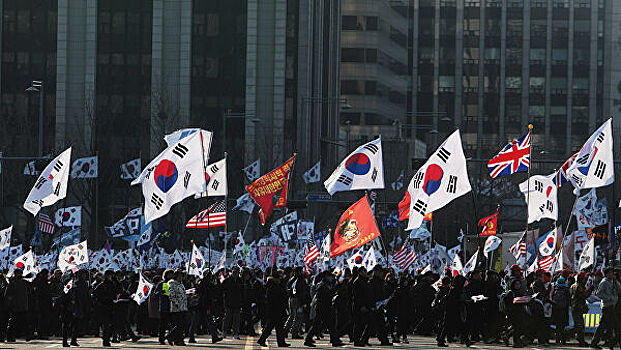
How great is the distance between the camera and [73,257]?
94.8 ft

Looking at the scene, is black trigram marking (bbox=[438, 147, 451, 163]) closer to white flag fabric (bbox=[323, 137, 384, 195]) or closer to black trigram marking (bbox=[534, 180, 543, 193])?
white flag fabric (bbox=[323, 137, 384, 195])

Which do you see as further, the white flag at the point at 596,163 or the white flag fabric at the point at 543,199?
the white flag fabric at the point at 543,199

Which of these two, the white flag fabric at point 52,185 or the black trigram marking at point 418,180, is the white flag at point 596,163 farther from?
the white flag fabric at point 52,185

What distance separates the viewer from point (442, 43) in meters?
143

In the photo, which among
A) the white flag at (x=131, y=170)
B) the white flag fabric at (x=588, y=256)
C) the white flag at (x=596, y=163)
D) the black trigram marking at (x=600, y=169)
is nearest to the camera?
the white flag at (x=596, y=163)

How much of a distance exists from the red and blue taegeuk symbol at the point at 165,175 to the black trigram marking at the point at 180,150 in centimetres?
29

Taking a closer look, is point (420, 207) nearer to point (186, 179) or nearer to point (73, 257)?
point (186, 179)

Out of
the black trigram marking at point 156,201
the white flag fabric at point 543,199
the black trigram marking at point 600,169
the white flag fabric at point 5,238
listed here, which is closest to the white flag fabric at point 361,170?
the black trigram marking at point 600,169

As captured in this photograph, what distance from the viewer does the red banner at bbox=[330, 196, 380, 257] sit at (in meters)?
27.7

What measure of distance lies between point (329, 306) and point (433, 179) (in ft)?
12.4

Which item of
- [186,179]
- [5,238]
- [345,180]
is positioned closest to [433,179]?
[345,180]

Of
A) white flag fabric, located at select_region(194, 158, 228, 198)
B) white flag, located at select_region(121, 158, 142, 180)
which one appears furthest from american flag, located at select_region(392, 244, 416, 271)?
white flag, located at select_region(121, 158, 142, 180)

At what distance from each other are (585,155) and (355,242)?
6082 mm

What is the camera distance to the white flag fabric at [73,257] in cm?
2869
